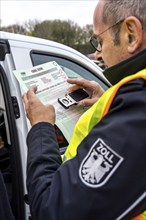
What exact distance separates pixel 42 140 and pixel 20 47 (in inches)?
48.2

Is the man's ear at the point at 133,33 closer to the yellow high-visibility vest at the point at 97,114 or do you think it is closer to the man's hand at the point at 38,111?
the yellow high-visibility vest at the point at 97,114

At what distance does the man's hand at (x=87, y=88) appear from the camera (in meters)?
1.75

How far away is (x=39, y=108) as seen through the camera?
1443 mm

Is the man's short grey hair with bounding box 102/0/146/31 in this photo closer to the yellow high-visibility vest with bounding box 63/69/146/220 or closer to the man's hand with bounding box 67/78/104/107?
the yellow high-visibility vest with bounding box 63/69/146/220

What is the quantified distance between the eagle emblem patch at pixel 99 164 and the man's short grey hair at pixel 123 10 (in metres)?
0.39

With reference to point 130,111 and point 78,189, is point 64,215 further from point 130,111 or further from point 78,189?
point 130,111

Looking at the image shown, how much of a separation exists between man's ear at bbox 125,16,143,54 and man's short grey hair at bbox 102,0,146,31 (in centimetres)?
2

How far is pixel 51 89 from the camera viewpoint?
1691 mm

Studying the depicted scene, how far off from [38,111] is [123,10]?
456 mm

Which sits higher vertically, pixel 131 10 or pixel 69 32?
pixel 69 32

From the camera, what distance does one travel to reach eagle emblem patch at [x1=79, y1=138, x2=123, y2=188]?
1.07 meters

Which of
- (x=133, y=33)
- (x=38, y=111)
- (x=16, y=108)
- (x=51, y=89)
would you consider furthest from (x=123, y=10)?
(x=16, y=108)

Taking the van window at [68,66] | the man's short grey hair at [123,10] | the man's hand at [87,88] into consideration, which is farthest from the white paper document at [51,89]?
the van window at [68,66]

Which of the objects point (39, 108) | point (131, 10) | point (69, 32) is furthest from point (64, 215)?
point (69, 32)
